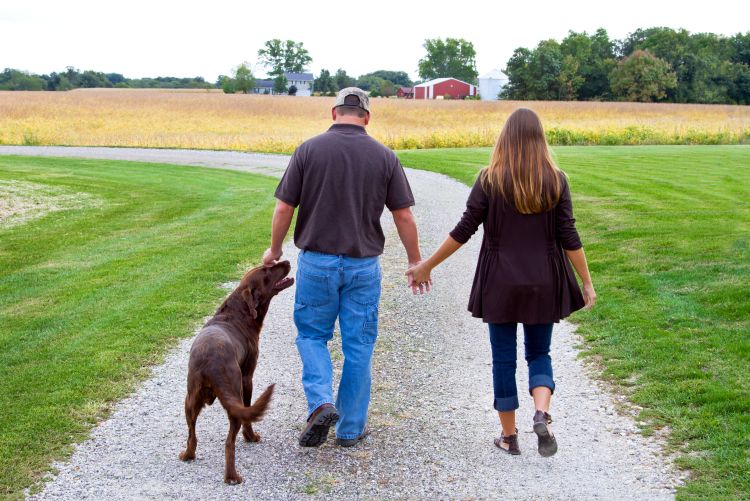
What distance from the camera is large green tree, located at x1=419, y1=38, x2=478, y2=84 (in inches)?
5344

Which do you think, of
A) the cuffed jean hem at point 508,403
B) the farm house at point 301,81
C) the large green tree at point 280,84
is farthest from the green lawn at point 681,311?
the farm house at point 301,81

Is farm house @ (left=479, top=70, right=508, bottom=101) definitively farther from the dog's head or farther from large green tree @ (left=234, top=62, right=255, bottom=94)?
the dog's head

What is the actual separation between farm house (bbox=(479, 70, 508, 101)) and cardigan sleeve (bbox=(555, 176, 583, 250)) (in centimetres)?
11052

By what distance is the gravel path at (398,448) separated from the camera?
4398 mm

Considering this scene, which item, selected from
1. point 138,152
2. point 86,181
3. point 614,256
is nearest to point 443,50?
point 138,152

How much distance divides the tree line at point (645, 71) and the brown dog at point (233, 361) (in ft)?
264

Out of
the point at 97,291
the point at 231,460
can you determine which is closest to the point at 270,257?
the point at 231,460

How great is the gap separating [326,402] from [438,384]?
1683 mm

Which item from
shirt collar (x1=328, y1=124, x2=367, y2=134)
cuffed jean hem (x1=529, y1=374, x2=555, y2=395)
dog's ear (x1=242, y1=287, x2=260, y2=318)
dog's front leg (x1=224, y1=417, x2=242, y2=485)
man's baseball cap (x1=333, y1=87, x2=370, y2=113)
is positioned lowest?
dog's front leg (x1=224, y1=417, x2=242, y2=485)

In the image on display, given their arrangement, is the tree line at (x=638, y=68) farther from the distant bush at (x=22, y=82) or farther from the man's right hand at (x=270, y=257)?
the man's right hand at (x=270, y=257)

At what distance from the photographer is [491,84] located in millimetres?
112688

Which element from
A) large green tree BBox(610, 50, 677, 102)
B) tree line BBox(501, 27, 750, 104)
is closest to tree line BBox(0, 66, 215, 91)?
tree line BBox(501, 27, 750, 104)

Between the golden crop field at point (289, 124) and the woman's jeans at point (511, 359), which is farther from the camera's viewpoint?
the golden crop field at point (289, 124)

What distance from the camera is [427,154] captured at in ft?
95.2
